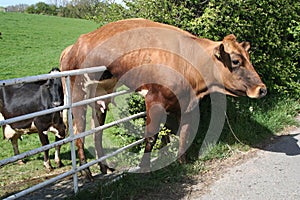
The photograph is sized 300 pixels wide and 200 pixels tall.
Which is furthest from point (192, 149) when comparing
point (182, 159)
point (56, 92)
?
point (56, 92)

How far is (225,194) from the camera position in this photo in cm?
448

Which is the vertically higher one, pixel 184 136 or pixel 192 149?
pixel 184 136

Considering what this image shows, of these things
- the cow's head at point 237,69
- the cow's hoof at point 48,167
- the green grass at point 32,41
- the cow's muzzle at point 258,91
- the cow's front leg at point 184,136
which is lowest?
the green grass at point 32,41

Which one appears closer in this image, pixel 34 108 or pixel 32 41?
pixel 34 108

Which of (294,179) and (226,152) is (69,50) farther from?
(294,179)

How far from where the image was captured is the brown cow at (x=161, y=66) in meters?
4.83

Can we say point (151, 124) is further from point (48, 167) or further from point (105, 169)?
point (48, 167)

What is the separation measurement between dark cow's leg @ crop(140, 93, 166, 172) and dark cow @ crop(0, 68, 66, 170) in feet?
5.88

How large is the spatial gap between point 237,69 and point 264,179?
1.43m

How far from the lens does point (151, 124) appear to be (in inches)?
194

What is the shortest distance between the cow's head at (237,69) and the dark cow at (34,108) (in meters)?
2.61

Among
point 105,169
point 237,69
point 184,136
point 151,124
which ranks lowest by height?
point 105,169

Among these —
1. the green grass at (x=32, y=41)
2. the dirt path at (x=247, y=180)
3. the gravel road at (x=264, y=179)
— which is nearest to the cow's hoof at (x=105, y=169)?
the dirt path at (x=247, y=180)

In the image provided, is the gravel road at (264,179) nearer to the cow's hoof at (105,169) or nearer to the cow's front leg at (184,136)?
the cow's front leg at (184,136)
